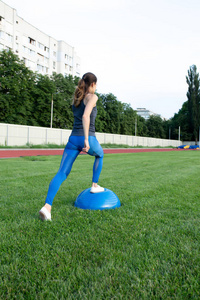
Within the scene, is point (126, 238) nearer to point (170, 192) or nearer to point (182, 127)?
point (170, 192)

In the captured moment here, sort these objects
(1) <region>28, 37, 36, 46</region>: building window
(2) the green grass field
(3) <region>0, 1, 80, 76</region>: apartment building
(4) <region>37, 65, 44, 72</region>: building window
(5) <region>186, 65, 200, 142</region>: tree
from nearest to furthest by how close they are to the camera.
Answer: (2) the green grass field, (3) <region>0, 1, 80, 76</region>: apartment building, (1) <region>28, 37, 36, 46</region>: building window, (4) <region>37, 65, 44, 72</region>: building window, (5) <region>186, 65, 200, 142</region>: tree

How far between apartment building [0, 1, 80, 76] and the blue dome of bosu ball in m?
40.8

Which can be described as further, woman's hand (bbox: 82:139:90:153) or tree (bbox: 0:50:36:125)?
tree (bbox: 0:50:36:125)

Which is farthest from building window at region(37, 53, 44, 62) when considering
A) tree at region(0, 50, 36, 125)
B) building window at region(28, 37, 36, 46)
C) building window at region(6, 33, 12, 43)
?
tree at region(0, 50, 36, 125)

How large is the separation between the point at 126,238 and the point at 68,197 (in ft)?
6.98

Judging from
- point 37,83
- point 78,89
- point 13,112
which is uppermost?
point 37,83

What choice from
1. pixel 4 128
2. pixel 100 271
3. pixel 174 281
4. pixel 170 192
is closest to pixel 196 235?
pixel 174 281

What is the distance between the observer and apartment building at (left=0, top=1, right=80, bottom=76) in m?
44.2

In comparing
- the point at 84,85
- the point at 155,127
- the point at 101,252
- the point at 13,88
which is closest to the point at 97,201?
the point at 101,252

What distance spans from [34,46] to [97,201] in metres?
56.4

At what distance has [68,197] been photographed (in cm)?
445

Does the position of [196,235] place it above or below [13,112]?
below

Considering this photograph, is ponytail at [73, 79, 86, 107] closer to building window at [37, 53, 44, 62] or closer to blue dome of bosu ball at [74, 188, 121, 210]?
blue dome of bosu ball at [74, 188, 121, 210]

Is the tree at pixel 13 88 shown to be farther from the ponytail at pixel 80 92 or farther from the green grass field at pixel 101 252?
the green grass field at pixel 101 252
